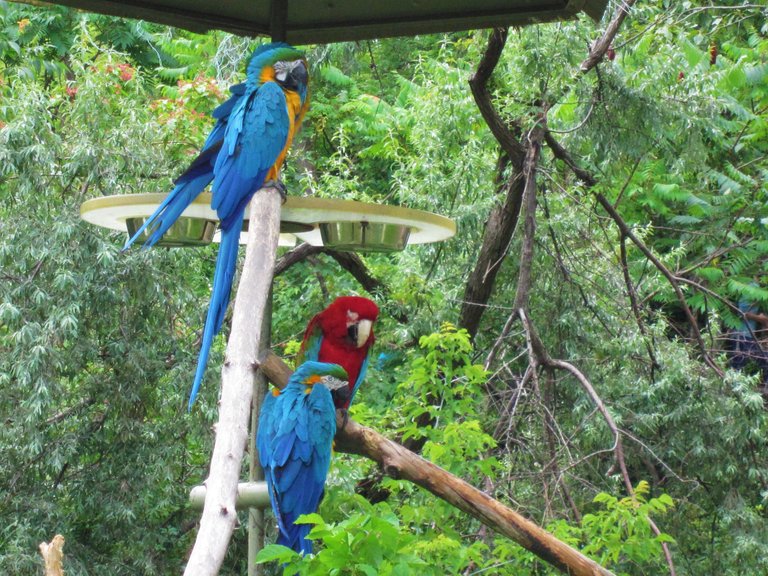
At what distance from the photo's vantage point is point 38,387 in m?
3.16

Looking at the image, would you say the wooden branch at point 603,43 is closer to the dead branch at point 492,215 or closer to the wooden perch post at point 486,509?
the dead branch at point 492,215

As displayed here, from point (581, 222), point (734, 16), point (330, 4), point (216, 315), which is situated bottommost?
point (216, 315)

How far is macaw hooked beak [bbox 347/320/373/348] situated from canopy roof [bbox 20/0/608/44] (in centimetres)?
73

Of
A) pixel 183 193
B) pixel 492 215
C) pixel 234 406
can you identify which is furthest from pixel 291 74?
pixel 492 215

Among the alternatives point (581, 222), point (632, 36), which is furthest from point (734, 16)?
point (581, 222)

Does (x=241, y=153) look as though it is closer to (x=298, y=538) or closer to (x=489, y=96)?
(x=298, y=538)

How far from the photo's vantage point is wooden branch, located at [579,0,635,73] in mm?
3480

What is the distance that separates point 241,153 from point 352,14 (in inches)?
30.9

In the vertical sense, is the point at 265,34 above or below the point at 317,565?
above

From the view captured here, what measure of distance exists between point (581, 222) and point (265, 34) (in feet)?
5.97

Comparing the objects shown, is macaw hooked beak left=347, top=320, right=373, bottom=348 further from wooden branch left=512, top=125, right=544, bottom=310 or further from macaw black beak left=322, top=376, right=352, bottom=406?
wooden branch left=512, top=125, right=544, bottom=310

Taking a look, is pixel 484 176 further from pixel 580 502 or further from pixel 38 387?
pixel 38 387

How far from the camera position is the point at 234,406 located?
1.23m

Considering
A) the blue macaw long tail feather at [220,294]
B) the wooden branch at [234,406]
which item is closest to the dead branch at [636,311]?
the blue macaw long tail feather at [220,294]
